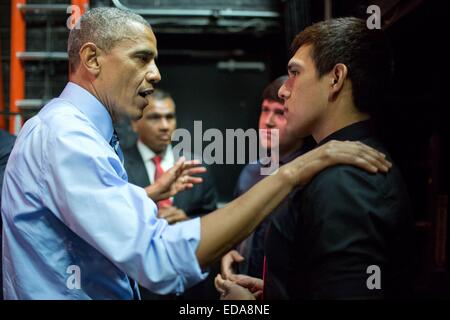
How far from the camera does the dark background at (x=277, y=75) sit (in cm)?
242

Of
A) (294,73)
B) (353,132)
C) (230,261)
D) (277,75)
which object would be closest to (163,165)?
(230,261)

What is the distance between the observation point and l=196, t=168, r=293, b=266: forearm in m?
1.12

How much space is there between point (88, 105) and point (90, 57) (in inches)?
5.4

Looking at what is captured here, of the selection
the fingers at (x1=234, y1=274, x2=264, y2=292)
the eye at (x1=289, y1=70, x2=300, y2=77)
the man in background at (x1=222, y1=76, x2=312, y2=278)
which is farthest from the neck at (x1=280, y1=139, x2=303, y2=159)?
the eye at (x1=289, y1=70, x2=300, y2=77)

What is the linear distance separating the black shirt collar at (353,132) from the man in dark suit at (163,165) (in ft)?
4.82

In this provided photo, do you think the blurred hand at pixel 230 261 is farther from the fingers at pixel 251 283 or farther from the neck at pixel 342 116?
the neck at pixel 342 116

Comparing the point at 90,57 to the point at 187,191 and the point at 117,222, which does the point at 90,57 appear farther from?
the point at 187,191

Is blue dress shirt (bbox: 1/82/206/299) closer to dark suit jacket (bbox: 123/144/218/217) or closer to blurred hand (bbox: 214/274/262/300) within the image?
blurred hand (bbox: 214/274/262/300)

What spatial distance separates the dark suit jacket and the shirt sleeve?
1.65m

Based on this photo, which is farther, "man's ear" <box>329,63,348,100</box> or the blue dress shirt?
"man's ear" <box>329,63,348,100</box>

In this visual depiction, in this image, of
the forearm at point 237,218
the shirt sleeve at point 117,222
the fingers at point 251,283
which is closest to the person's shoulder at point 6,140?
the shirt sleeve at point 117,222

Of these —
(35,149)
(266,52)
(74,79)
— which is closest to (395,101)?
(266,52)

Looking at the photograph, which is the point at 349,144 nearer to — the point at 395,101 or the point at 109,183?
the point at 109,183

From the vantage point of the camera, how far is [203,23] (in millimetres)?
3488
